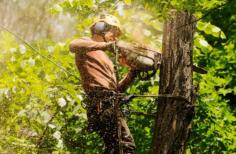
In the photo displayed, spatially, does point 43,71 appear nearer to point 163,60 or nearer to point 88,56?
point 88,56

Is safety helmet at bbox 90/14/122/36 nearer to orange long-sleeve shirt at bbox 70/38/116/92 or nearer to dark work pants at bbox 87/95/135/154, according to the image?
orange long-sleeve shirt at bbox 70/38/116/92

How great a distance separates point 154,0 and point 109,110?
177 cm

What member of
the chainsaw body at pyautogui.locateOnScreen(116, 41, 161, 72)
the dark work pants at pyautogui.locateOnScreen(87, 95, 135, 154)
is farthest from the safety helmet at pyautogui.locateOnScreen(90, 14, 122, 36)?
the dark work pants at pyautogui.locateOnScreen(87, 95, 135, 154)

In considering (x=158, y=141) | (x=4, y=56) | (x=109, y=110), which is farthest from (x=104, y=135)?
(x=4, y=56)

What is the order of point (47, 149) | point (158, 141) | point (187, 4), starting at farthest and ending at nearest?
point (47, 149), point (158, 141), point (187, 4)

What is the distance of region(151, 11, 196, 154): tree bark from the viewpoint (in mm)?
4426

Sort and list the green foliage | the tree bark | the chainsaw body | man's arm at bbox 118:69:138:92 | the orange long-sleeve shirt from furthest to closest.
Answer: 1. the green foliage
2. man's arm at bbox 118:69:138:92
3. the orange long-sleeve shirt
4. the chainsaw body
5. the tree bark

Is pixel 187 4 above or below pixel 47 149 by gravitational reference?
above

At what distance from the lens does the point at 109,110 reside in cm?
500

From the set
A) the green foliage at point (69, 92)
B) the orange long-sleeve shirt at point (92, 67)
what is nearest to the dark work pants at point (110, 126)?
the orange long-sleeve shirt at point (92, 67)

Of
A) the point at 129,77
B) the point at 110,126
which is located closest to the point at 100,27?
the point at 129,77

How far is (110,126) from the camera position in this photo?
5.06 meters

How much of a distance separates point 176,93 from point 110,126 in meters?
0.99

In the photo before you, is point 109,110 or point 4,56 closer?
point 109,110
